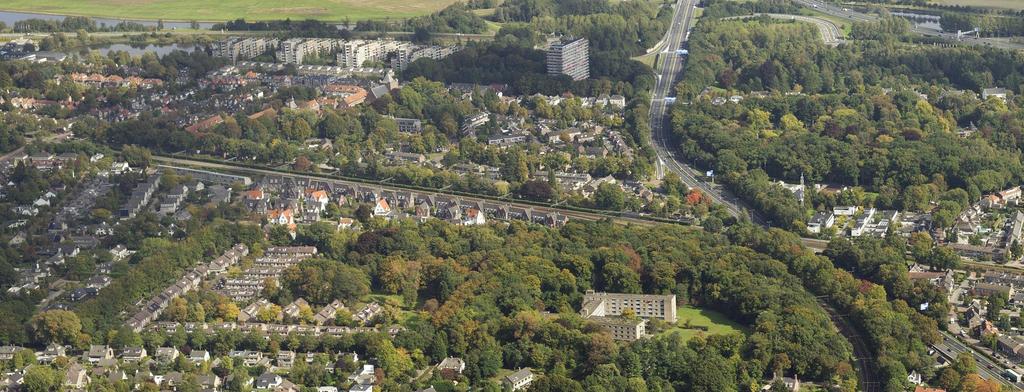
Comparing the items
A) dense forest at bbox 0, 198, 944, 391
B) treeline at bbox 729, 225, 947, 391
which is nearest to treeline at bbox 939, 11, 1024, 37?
treeline at bbox 729, 225, 947, 391

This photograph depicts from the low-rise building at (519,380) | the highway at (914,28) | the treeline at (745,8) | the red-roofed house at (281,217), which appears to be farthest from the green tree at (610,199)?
the treeline at (745,8)

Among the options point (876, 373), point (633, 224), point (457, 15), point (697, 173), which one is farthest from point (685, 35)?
point (876, 373)

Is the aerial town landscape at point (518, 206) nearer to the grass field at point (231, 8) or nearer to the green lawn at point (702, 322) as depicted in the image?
the green lawn at point (702, 322)

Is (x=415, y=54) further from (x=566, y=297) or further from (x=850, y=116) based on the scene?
(x=566, y=297)

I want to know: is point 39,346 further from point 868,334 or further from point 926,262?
point 926,262

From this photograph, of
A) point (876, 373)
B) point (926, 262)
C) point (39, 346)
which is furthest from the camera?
→ point (926, 262)

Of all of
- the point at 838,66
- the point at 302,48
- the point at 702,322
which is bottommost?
the point at 702,322

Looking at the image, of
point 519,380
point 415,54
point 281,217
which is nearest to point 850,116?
point 415,54
